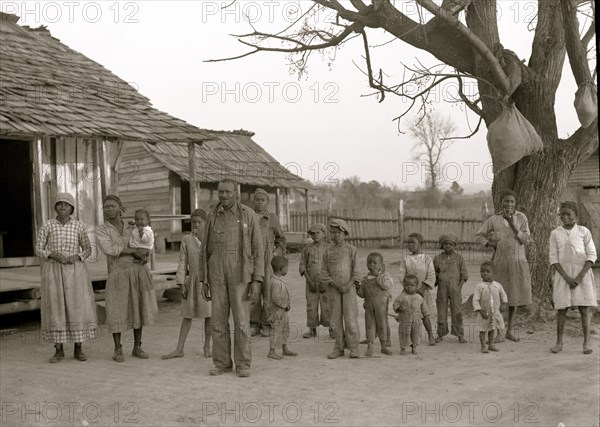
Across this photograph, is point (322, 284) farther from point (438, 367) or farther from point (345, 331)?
point (438, 367)

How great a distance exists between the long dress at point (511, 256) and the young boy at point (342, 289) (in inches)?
70.3

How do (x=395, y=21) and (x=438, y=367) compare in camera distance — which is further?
(x=395, y=21)

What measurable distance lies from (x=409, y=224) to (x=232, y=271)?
17.8m

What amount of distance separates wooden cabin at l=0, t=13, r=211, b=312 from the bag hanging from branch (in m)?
5.54

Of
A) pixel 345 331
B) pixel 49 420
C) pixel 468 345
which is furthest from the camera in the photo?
pixel 468 345

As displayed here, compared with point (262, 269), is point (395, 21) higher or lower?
higher

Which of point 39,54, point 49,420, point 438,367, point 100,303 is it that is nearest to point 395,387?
point 438,367

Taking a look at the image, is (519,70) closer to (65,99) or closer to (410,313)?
(410,313)

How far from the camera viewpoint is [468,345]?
7.23m

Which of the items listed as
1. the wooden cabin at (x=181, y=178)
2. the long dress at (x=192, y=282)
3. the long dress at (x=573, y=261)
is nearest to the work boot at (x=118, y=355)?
the long dress at (x=192, y=282)

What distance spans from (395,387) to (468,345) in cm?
196

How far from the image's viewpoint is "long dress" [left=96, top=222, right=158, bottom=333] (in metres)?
6.76

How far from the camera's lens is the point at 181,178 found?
70.9 ft

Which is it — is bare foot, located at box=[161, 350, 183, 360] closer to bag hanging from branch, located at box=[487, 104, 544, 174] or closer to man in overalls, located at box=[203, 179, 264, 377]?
man in overalls, located at box=[203, 179, 264, 377]
